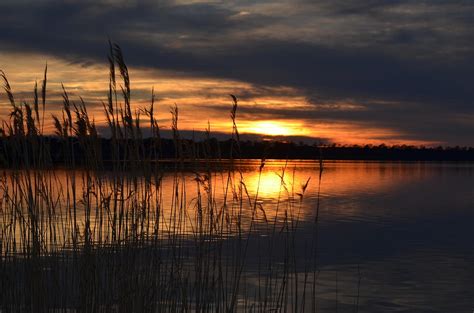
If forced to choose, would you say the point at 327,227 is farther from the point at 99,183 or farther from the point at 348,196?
the point at 99,183

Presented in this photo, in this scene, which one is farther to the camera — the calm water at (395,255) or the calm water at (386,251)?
the calm water at (395,255)

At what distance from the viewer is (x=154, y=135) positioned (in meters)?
4.91

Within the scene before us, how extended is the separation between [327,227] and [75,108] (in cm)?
1296

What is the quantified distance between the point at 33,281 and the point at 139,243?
873 millimetres

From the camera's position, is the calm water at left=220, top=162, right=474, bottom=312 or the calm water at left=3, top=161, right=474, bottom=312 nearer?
the calm water at left=3, top=161, right=474, bottom=312

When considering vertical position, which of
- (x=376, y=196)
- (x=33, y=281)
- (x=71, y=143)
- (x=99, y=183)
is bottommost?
(x=376, y=196)

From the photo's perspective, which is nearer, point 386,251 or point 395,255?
point 395,255

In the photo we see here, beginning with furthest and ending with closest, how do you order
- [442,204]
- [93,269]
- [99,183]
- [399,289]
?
[442,204] → [399,289] → [99,183] → [93,269]

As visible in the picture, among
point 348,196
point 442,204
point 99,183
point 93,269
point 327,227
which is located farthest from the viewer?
point 348,196

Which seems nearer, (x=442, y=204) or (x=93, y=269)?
(x=93, y=269)

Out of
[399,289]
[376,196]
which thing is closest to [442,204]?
[376,196]

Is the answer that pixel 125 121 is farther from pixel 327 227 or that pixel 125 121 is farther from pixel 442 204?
pixel 442 204

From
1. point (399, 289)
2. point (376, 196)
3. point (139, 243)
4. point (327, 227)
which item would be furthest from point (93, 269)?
point (376, 196)

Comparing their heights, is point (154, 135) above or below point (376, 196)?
above
